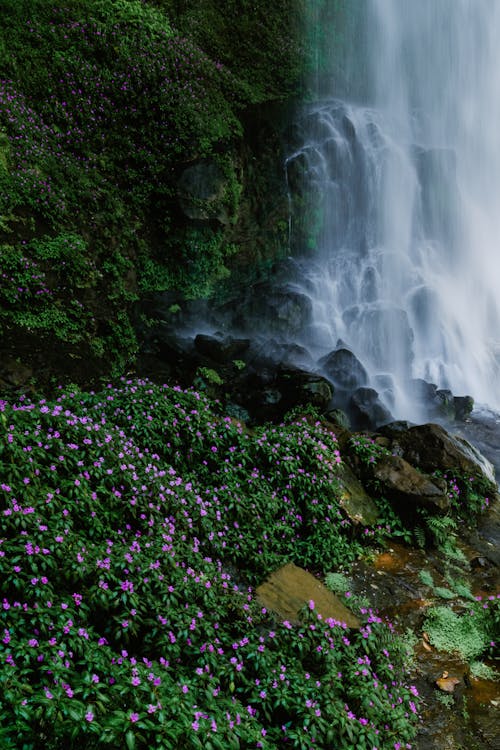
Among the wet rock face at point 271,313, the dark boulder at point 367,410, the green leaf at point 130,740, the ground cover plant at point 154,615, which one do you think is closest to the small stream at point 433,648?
the ground cover plant at point 154,615

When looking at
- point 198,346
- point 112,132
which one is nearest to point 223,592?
point 198,346

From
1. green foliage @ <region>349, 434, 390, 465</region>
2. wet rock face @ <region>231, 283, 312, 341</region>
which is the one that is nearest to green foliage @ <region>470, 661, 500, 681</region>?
green foliage @ <region>349, 434, 390, 465</region>

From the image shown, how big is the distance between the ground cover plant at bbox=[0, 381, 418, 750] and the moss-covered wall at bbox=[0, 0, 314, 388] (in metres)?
3.75

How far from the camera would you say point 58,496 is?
12.9 ft

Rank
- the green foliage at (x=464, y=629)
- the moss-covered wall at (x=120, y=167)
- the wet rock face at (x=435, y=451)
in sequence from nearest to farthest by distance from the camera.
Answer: the green foliage at (x=464, y=629) < the wet rock face at (x=435, y=451) < the moss-covered wall at (x=120, y=167)

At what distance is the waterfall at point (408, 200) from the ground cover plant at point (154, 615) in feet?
25.6

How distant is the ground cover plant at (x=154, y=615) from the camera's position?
103 inches

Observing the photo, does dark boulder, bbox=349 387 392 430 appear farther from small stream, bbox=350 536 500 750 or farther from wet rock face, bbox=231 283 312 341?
small stream, bbox=350 536 500 750

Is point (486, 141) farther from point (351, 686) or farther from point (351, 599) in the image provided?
point (351, 686)

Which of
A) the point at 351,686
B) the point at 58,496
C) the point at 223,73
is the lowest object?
the point at 351,686

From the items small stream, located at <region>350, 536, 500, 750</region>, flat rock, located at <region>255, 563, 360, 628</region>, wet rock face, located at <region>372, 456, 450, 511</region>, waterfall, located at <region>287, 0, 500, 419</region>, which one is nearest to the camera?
small stream, located at <region>350, 536, 500, 750</region>

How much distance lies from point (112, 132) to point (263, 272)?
203 inches

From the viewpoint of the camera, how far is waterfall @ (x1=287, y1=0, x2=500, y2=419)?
14008mm

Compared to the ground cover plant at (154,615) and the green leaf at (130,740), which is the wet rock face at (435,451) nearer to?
the ground cover plant at (154,615)
